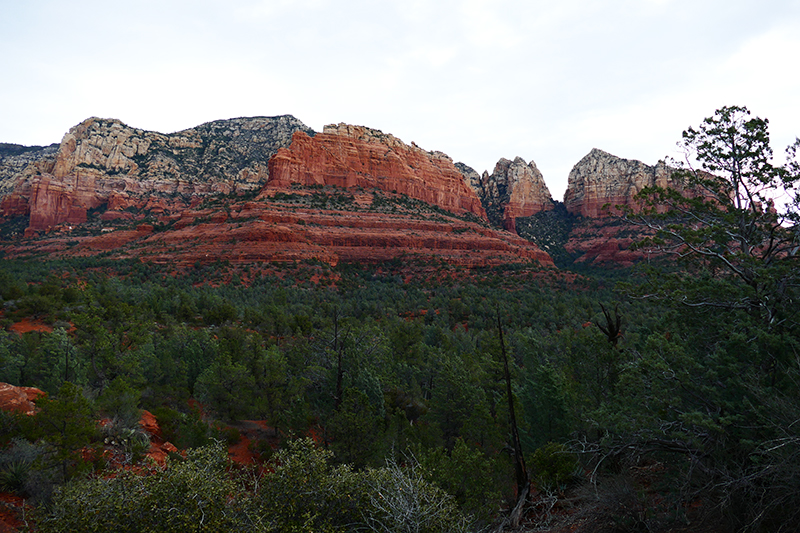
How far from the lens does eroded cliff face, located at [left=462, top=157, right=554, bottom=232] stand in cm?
11850

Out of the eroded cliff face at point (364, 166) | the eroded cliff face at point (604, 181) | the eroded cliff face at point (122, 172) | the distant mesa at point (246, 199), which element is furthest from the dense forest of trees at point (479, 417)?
the eroded cliff face at point (604, 181)

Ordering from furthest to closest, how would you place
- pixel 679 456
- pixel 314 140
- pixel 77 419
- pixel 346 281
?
pixel 314 140
pixel 346 281
pixel 77 419
pixel 679 456

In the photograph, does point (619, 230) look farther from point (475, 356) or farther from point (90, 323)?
point (90, 323)

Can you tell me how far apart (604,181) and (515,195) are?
2534 cm

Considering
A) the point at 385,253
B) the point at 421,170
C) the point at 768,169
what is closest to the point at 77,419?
the point at 768,169

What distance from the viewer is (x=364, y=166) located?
88562 millimetres

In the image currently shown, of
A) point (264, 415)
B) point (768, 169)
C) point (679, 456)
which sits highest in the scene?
point (768, 169)

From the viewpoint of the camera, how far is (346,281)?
59.3m

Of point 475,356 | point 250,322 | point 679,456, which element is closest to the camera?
point 679,456

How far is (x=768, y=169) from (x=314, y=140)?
86362 mm

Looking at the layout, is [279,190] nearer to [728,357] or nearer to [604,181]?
[728,357]

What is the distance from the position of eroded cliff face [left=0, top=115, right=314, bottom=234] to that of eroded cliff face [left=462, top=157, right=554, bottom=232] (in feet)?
239

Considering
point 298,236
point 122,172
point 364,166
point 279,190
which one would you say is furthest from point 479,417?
point 122,172

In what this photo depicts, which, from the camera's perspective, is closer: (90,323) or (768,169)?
(768,169)
